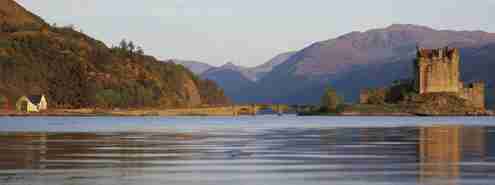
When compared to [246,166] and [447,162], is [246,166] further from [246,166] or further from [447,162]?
[447,162]

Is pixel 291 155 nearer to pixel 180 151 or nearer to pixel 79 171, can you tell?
pixel 180 151

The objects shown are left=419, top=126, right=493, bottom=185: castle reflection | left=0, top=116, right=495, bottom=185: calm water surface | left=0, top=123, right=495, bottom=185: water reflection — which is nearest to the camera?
left=0, top=116, right=495, bottom=185: calm water surface

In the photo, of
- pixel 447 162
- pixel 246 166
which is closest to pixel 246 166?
pixel 246 166

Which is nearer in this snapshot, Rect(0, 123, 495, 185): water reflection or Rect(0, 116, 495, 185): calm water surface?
Rect(0, 116, 495, 185): calm water surface

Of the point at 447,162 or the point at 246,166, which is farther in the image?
the point at 447,162

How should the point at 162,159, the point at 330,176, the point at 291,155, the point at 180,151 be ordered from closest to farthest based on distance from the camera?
the point at 330,176, the point at 162,159, the point at 291,155, the point at 180,151

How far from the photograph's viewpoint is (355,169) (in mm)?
40406

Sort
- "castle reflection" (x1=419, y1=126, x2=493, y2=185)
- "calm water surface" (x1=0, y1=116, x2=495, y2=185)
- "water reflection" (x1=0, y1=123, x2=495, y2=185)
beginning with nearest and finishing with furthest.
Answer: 1. "calm water surface" (x1=0, y1=116, x2=495, y2=185)
2. "water reflection" (x1=0, y1=123, x2=495, y2=185)
3. "castle reflection" (x1=419, y1=126, x2=493, y2=185)

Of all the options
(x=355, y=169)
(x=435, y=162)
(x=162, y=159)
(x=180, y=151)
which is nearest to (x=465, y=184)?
(x=355, y=169)

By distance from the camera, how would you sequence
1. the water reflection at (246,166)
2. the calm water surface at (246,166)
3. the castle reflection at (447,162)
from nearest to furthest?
the calm water surface at (246,166) → the water reflection at (246,166) → the castle reflection at (447,162)

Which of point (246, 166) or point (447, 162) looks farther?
point (447, 162)

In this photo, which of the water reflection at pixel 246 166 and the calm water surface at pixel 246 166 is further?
the water reflection at pixel 246 166

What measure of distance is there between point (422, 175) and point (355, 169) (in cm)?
420

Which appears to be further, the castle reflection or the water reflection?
the castle reflection
